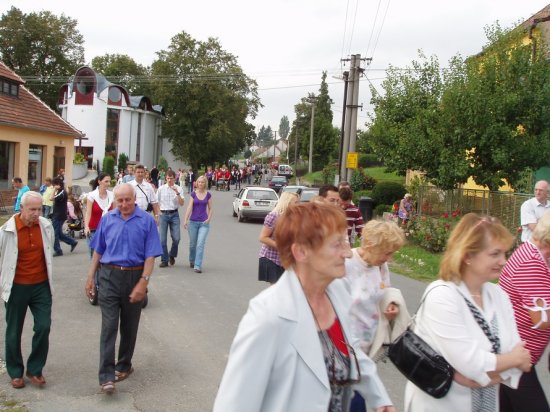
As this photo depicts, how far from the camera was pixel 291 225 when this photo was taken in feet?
8.16

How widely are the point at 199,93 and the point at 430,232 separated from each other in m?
48.3

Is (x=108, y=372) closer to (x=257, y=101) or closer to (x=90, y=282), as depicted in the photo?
(x=90, y=282)

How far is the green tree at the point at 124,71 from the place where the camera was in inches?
2943

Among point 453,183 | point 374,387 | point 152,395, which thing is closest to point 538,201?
point 152,395

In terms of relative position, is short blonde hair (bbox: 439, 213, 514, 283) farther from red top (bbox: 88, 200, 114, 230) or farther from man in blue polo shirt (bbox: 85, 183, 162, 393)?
red top (bbox: 88, 200, 114, 230)

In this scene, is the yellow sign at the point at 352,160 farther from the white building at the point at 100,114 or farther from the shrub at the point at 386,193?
the white building at the point at 100,114

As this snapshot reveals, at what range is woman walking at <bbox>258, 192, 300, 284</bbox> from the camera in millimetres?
6605

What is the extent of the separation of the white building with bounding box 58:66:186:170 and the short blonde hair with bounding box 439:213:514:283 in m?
53.5

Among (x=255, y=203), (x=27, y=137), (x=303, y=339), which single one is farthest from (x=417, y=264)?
(x=27, y=137)

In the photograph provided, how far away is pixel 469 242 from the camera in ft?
10.1

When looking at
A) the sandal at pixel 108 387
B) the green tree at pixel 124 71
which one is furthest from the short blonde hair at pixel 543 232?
the green tree at pixel 124 71

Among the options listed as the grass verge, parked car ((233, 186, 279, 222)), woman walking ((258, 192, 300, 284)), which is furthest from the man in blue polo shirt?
parked car ((233, 186, 279, 222))

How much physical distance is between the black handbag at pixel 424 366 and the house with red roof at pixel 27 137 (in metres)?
23.1

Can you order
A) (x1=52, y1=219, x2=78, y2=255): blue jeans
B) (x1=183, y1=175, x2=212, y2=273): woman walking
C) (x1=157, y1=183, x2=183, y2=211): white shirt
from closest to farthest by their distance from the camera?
(x1=183, y1=175, x2=212, y2=273): woman walking, (x1=157, y1=183, x2=183, y2=211): white shirt, (x1=52, y1=219, x2=78, y2=255): blue jeans
